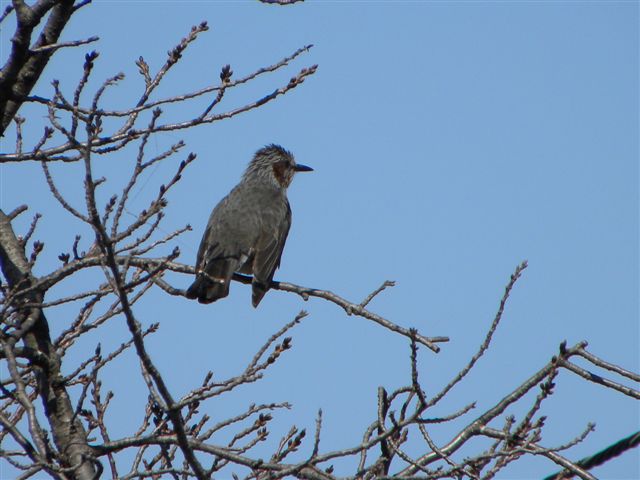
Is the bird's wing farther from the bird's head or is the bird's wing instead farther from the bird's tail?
the bird's head

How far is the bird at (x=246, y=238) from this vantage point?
8.34m

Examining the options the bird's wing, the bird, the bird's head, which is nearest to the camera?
the bird

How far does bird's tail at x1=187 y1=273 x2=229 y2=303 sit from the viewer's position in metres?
7.62

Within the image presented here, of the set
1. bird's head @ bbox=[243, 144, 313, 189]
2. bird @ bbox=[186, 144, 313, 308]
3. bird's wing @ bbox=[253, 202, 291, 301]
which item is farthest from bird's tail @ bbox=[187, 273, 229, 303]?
bird's head @ bbox=[243, 144, 313, 189]

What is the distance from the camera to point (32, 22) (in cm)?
548

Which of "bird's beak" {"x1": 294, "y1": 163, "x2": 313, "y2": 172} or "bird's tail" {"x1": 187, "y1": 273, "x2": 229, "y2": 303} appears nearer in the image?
"bird's tail" {"x1": 187, "y1": 273, "x2": 229, "y2": 303}

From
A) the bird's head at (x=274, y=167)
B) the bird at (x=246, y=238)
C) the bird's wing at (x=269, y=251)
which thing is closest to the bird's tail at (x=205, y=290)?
the bird at (x=246, y=238)

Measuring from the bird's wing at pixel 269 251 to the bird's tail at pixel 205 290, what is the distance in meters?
0.62

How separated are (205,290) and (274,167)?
414 centimetres

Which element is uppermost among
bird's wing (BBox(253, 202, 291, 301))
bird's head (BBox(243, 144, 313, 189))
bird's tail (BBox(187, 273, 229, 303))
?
bird's head (BBox(243, 144, 313, 189))

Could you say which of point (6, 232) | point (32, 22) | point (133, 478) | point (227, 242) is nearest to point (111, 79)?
A: point (32, 22)

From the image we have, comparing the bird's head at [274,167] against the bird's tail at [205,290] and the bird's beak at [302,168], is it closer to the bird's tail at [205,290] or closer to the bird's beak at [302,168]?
the bird's beak at [302,168]

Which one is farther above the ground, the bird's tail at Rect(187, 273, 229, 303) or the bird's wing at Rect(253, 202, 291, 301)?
the bird's wing at Rect(253, 202, 291, 301)

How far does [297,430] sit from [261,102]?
6.43 feet
